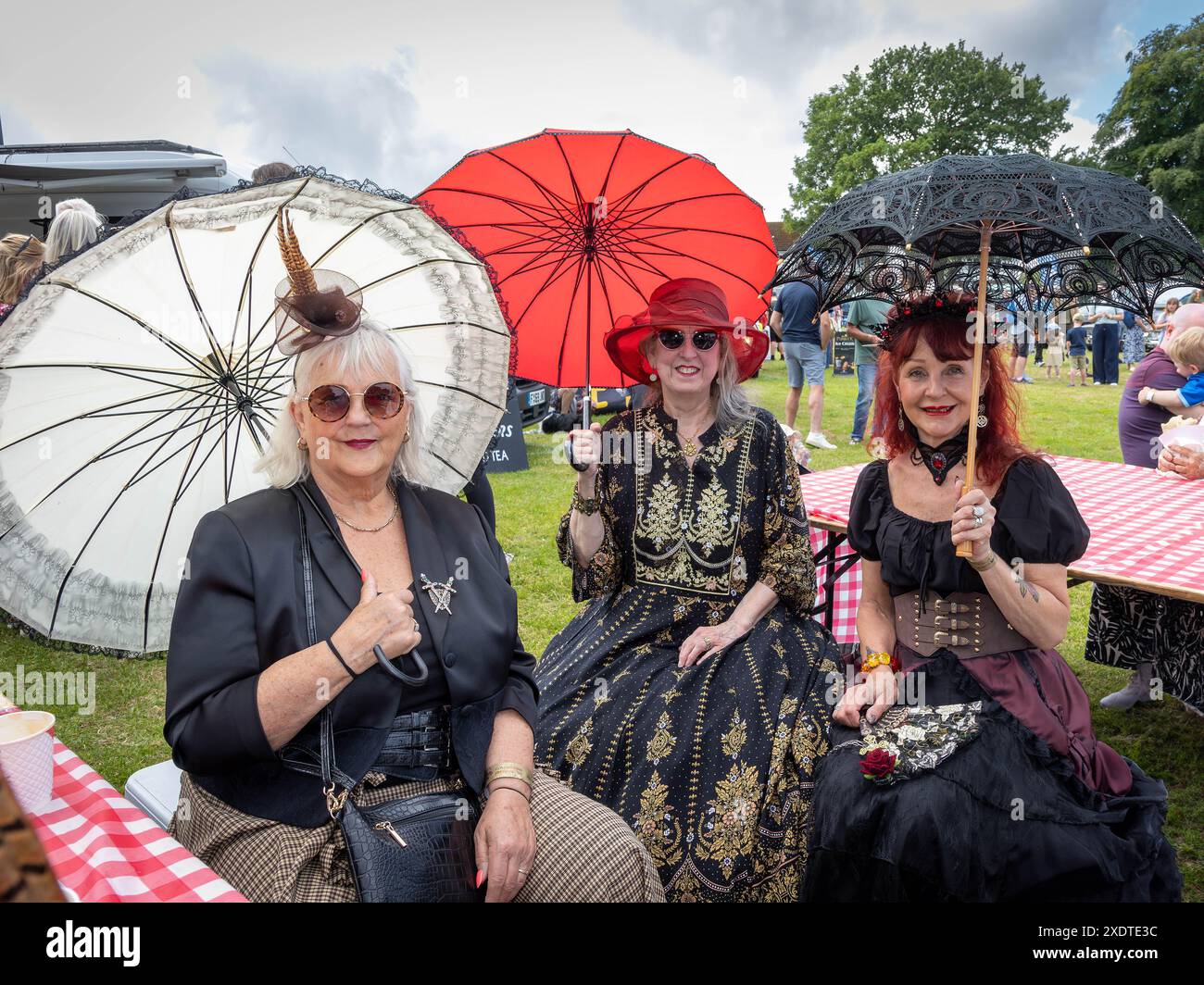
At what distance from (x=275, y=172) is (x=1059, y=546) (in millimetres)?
4638

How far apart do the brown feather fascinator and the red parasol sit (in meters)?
1.13

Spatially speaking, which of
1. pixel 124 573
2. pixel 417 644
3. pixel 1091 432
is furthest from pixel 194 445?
pixel 1091 432

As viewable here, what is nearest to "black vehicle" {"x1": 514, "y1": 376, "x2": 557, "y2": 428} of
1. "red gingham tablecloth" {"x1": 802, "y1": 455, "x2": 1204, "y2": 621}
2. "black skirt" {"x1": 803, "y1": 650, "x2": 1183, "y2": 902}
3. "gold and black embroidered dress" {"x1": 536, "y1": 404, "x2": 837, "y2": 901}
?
"red gingham tablecloth" {"x1": 802, "y1": 455, "x2": 1204, "y2": 621}

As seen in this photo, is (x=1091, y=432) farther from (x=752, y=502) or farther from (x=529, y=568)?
(x=752, y=502)

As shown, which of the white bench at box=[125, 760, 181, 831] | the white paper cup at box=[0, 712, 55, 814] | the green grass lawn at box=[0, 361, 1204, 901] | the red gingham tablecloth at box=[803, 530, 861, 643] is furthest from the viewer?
the red gingham tablecloth at box=[803, 530, 861, 643]

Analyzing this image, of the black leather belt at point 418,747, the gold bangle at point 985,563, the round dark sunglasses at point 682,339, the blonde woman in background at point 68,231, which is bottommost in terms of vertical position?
the black leather belt at point 418,747

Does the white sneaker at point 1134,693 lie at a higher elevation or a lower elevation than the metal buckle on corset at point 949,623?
lower

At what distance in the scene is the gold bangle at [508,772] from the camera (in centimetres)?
200

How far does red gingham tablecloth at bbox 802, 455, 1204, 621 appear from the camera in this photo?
293cm

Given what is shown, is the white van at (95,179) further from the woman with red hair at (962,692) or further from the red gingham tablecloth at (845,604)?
the woman with red hair at (962,692)

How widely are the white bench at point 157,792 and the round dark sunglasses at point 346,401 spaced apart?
4.19 feet

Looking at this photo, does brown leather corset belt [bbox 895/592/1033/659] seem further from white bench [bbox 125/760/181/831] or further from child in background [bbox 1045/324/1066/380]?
child in background [bbox 1045/324/1066/380]

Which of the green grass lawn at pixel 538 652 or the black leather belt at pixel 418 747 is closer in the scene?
the black leather belt at pixel 418 747

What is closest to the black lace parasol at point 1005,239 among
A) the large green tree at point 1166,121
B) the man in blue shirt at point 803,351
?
the man in blue shirt at point 803,351
